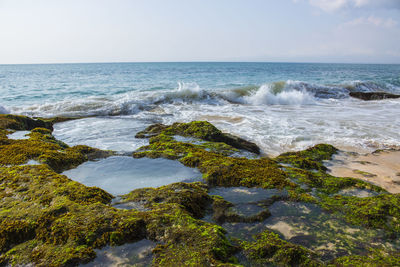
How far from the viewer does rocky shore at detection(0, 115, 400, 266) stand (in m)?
2.00

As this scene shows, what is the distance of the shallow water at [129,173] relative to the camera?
3.56 metres

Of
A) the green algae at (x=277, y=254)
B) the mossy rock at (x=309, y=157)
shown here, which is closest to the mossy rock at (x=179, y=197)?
the green algae at (x=277, y=254)

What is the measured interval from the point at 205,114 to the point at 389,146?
7652mm

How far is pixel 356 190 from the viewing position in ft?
11.2

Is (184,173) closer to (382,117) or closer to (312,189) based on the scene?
(312,189)

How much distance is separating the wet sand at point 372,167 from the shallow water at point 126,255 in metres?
4.13

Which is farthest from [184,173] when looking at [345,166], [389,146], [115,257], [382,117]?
[382,117]

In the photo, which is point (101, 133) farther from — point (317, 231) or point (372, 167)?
point (372, 167)

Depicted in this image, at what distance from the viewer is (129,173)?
3.98 metres

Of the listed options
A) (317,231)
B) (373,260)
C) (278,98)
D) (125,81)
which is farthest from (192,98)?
(125,81)

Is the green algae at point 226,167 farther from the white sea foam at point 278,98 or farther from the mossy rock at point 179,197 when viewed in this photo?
the white sea foam at point 278,98

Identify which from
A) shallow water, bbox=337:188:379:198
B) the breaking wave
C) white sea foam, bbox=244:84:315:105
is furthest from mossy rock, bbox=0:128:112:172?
white sea foam, bbox=244:84:315:105

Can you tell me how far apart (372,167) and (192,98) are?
43.3 feet

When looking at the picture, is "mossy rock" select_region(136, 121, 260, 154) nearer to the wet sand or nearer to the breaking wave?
the wet sand
